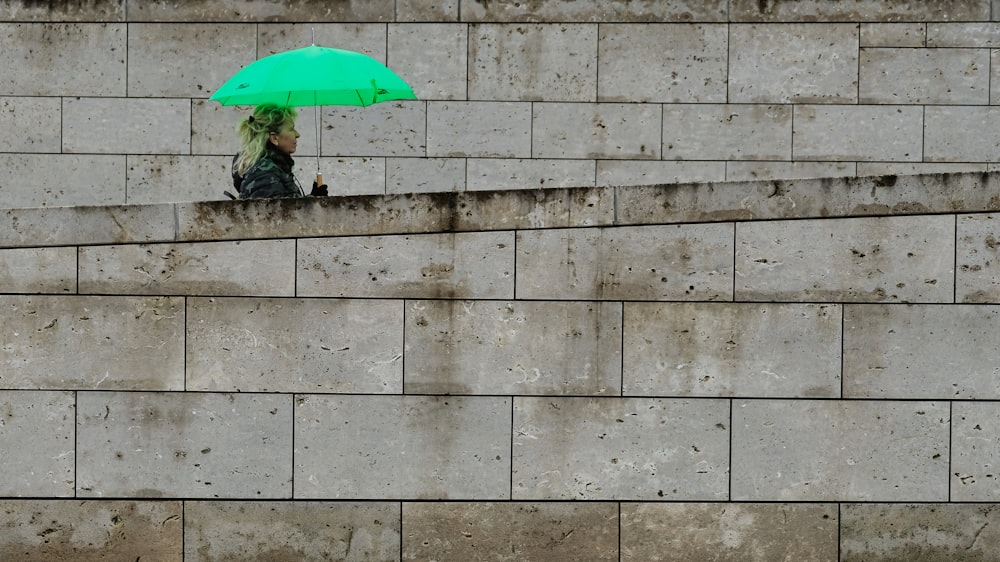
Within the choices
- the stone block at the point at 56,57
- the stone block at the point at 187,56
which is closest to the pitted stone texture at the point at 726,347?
the stone block at the point at 187,56

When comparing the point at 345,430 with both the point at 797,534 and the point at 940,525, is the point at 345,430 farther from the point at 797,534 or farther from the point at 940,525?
the point at 940,525

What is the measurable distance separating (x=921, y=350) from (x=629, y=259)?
81.6 inches

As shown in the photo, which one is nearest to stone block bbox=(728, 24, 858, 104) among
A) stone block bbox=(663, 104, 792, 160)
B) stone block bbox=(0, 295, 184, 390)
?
stone block bbox=(663, 104, 792, 160)

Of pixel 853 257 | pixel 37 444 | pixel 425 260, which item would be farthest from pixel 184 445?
pixel 853 257

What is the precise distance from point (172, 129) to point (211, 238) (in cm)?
449

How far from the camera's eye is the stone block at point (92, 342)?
27.0 ft

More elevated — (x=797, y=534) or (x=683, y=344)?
(x=683, y=344)

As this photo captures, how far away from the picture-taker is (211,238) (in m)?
8.17

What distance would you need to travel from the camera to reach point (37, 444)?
8.27 meters

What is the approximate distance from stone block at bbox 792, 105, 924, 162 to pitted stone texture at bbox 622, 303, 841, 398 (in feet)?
14.0

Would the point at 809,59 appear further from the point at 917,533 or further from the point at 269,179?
the point at 269,179

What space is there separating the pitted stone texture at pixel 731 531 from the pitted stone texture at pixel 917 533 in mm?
149

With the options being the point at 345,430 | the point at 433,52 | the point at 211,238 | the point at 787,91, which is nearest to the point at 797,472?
the point at 345,430

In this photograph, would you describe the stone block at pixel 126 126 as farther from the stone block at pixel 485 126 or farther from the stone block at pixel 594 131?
the stone block at pixel 594 131
